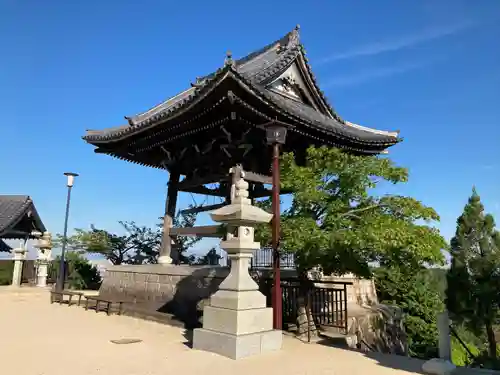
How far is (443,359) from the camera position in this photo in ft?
19.4

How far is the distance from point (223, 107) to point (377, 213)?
4528mm

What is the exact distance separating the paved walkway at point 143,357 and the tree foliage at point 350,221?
72.0 inches

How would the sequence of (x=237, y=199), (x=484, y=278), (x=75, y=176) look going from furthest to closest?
1. (x=75, y=176)
2. (x=484, y=278)
3. (x=237, y=199)

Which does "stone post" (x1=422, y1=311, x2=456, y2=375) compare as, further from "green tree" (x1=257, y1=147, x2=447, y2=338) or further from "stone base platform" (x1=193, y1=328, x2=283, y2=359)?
"stone base platform" (x1=193, y1=328, x2=283, y2=359)

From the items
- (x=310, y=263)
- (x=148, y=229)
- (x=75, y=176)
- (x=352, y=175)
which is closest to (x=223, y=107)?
(x=352, y=175)

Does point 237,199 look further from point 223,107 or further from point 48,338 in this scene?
point 48,338

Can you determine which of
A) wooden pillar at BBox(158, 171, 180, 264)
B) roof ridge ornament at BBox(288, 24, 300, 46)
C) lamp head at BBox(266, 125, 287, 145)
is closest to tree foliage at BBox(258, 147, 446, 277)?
lamp head at BBox(266, 125, 287, 145)

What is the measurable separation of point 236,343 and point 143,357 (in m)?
1.62

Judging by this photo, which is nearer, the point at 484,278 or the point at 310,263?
the point at 310,263

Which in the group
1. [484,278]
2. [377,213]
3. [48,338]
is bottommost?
[48,338]

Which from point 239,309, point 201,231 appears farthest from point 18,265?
point 239,309

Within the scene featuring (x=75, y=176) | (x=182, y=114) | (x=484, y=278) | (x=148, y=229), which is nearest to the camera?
(x=484, y=278)

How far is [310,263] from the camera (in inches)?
323

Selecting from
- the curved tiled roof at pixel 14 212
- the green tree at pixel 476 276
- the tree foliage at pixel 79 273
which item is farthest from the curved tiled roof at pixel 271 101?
the curved tiled roof at pixel 14 212
